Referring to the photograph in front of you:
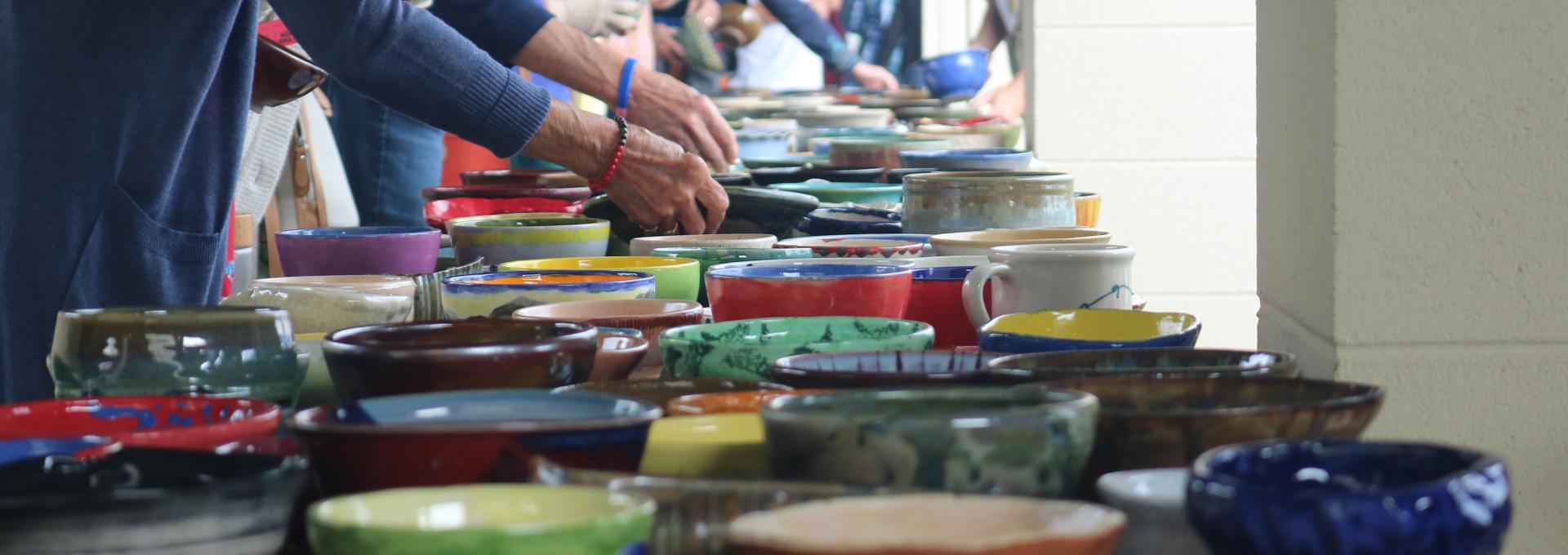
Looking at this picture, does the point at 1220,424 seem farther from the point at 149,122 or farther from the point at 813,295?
the point at 149,122

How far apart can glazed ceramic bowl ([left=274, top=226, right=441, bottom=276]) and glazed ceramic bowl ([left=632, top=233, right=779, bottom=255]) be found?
8.9 inches

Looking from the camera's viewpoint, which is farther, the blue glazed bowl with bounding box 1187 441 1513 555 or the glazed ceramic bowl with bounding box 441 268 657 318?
the glazed ceramic bowl with bounding box 441 268 657 318

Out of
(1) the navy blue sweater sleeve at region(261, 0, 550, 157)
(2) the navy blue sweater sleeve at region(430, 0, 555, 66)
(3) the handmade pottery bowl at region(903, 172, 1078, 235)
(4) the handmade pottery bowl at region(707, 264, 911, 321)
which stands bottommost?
(4) the handmade pottery bowl at region(707, 264, 911, 321)

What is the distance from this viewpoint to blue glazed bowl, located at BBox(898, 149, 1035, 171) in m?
2.36

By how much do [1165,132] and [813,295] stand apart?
255 centimetres

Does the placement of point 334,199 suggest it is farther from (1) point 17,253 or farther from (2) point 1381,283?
(2) point 1381,283

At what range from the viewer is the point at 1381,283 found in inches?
39.5

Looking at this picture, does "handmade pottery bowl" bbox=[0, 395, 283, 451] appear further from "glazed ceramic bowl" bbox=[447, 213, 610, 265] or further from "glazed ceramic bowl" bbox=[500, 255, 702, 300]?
"glazed ceramic bowl" bbox=[447, 213, 610, 265]

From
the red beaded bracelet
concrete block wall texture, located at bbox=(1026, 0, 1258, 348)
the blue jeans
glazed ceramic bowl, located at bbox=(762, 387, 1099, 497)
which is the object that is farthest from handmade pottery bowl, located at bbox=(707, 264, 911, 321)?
the blue jeans

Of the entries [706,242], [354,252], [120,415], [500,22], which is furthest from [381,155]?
[120,415]

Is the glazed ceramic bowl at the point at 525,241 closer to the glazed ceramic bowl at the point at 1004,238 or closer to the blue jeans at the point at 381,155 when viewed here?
the glazed ceramic bowl at the point at 1004,238

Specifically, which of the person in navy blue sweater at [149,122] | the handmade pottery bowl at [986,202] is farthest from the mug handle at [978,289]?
the person in navy blue sweater at [149,122]

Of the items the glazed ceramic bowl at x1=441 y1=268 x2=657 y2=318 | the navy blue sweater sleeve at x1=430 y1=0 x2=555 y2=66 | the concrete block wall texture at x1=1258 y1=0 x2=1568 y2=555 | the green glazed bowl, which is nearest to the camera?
the green glazed bowl

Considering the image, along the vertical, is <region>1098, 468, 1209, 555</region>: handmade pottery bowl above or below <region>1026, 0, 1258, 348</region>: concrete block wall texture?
below
